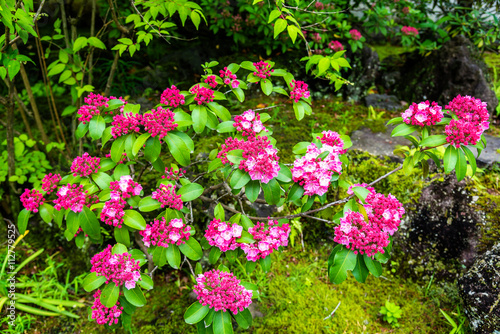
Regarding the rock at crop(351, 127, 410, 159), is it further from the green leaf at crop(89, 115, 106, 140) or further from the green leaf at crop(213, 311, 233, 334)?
the green leaf at crop(89, 115, 106, 140)

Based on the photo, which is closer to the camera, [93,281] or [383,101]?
[93,281]

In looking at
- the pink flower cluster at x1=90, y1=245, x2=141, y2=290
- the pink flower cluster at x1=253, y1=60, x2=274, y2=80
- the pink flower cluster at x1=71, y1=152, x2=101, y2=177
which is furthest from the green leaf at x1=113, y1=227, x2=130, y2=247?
the pink flower cluster at x1=253, y1=60, x2=274, y2=80

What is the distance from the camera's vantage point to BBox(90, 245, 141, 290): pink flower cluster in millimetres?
1614

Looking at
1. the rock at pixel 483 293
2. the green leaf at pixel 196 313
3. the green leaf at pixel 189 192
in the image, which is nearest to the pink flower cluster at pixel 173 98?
the green leaf at pixel 189 192

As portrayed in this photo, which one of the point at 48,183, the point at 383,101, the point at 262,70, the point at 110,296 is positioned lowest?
the point at 383,101

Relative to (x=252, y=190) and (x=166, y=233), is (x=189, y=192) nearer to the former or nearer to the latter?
(x=166, y=233)

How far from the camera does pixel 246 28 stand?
3.79m

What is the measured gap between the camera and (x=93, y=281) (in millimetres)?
1632

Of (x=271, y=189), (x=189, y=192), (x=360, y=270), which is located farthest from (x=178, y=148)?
(x=360, y=270)

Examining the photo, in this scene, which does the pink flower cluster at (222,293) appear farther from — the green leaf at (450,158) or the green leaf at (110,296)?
the green leaf at (450,158)

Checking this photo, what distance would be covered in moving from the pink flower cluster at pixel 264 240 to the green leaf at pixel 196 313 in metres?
0.34

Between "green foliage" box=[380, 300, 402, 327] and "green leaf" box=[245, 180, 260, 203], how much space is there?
1387mm

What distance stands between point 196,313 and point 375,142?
2.35 metres

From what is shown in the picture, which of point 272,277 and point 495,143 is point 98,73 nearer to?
point 272,277
